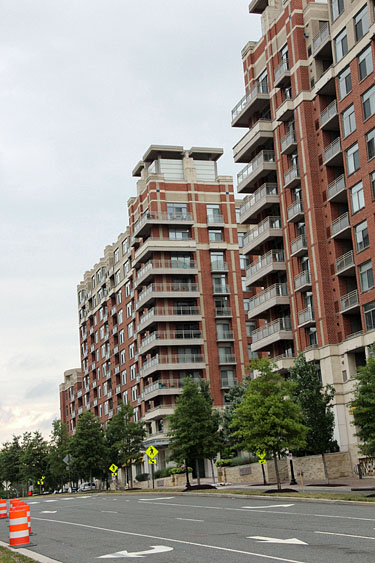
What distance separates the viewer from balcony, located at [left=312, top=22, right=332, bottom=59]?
2077 inches

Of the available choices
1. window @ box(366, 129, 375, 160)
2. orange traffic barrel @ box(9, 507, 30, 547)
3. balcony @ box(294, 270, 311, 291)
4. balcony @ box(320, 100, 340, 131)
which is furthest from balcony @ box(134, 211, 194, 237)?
orange traffic barrel @ box(9, 507, 30, 547)

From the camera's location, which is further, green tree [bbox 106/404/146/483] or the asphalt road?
green tree [bbox 106/404/146/483]

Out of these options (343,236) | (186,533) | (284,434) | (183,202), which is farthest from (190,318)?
(186,533)

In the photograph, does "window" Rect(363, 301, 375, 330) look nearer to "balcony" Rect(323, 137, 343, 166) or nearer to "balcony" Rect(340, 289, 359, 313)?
"balcony" Rect(340, 289, 359, 313)

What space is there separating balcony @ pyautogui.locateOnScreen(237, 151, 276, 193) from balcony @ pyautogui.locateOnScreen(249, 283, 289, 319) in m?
9.00

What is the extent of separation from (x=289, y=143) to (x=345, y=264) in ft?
35.3

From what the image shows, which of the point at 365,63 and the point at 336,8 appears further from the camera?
the point at 336,8

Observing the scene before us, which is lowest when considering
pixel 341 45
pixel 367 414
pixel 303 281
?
pixel 367 414

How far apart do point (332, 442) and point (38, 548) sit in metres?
31.4

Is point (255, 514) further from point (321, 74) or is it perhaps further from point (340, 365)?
point (321, 74)

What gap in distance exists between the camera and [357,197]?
48938mm

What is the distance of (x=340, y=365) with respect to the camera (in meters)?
50.8

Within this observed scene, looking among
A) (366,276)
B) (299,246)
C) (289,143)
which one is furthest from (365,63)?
(299,246)

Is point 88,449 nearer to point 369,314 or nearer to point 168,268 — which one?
point 168,268
